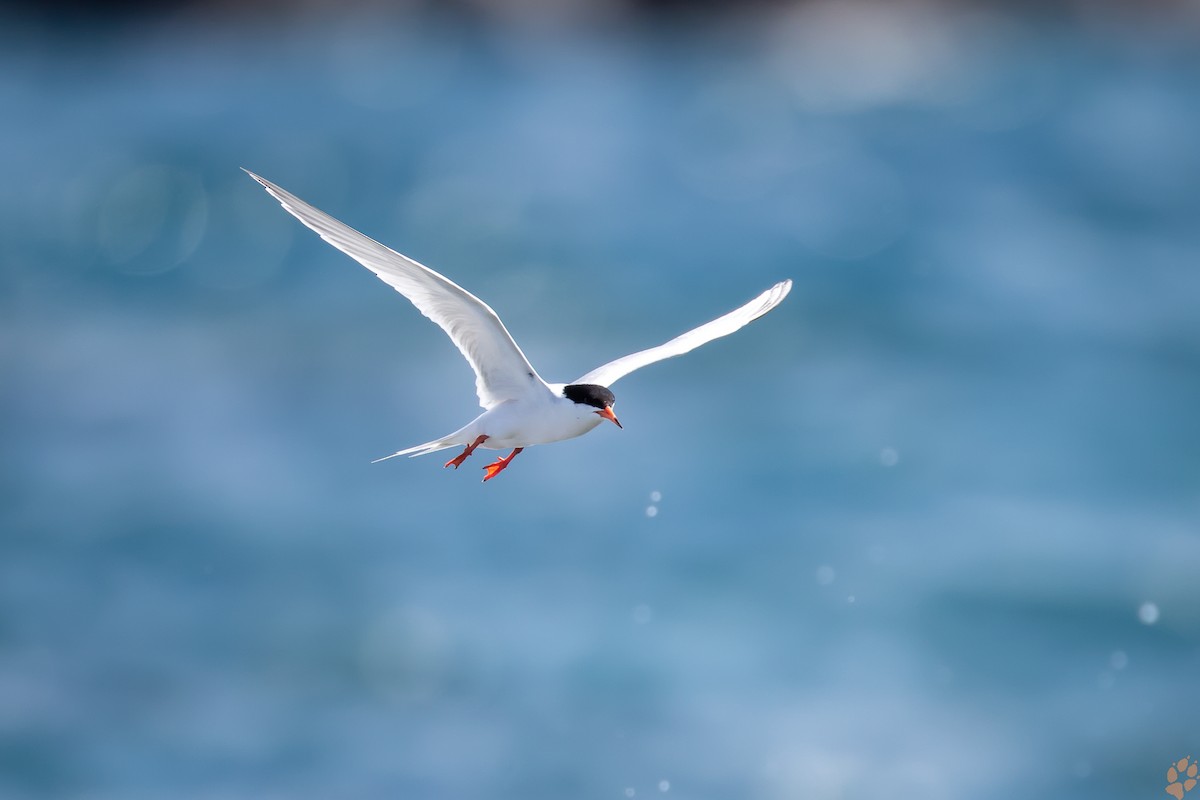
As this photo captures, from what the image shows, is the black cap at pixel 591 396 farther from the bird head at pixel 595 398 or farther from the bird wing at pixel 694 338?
the bird wing at pixel 694 338

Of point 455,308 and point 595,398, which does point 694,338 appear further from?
point 455,308

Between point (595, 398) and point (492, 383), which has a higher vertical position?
point (492, 383)

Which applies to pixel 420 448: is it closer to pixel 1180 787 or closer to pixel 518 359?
pixel 518 359

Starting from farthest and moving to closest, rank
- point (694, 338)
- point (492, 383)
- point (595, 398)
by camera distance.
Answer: point (694, 338) → point (492, 383) → point (595, 398)

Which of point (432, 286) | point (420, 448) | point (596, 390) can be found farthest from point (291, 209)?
point (596, 390)

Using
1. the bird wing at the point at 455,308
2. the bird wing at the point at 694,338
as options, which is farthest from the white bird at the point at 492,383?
the bird wing at the point at 694,338

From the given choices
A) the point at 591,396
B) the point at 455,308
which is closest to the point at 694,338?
the point at 591,396
